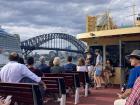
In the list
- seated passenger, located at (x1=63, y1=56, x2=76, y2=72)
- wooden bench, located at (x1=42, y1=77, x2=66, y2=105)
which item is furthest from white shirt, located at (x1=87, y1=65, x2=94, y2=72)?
wooden bench, located at (x1=42, y1=77, x2=66, y2=105)

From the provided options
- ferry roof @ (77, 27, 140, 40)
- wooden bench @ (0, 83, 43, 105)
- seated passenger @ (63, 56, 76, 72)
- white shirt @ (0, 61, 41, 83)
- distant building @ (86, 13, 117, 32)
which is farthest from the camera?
distant building @ (86, 13, 117, 32)

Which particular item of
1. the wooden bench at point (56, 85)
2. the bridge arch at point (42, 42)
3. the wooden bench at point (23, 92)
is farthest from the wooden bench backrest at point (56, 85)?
the bridge arch at point (42, 42)

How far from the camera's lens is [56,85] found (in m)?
7.82

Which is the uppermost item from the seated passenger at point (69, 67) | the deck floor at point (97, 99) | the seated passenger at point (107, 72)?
the seated passenger at point (69, 67)

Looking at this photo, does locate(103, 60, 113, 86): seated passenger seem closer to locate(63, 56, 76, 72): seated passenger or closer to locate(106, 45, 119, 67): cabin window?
locate(106, 45, 119, 67): cabin window

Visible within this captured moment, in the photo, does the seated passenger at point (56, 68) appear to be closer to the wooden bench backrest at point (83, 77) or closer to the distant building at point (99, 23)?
the wooden bench backrest at point (83, 77)

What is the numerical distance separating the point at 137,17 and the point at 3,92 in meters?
6.93

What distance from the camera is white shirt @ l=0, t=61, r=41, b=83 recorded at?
6.43 metres

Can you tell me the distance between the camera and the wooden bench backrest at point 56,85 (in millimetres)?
7684

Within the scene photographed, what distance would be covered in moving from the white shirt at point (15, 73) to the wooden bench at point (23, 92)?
0.29 meters

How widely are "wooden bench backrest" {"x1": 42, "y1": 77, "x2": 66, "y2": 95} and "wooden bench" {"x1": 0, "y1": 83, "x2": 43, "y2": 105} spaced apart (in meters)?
1.53

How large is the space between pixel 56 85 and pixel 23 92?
1751 millimetres

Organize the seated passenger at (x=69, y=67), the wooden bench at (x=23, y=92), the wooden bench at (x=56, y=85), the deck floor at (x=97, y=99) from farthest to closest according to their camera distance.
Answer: the seated passenger at (x=69, y=67)
the deck floor at (x=97, y=99)
the wooden bench at (x=56, y=85)
the wooden bench at (x=23, y=92)

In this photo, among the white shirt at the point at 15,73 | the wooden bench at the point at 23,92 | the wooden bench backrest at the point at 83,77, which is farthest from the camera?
the wooden bench backrest at the point at 83,77
